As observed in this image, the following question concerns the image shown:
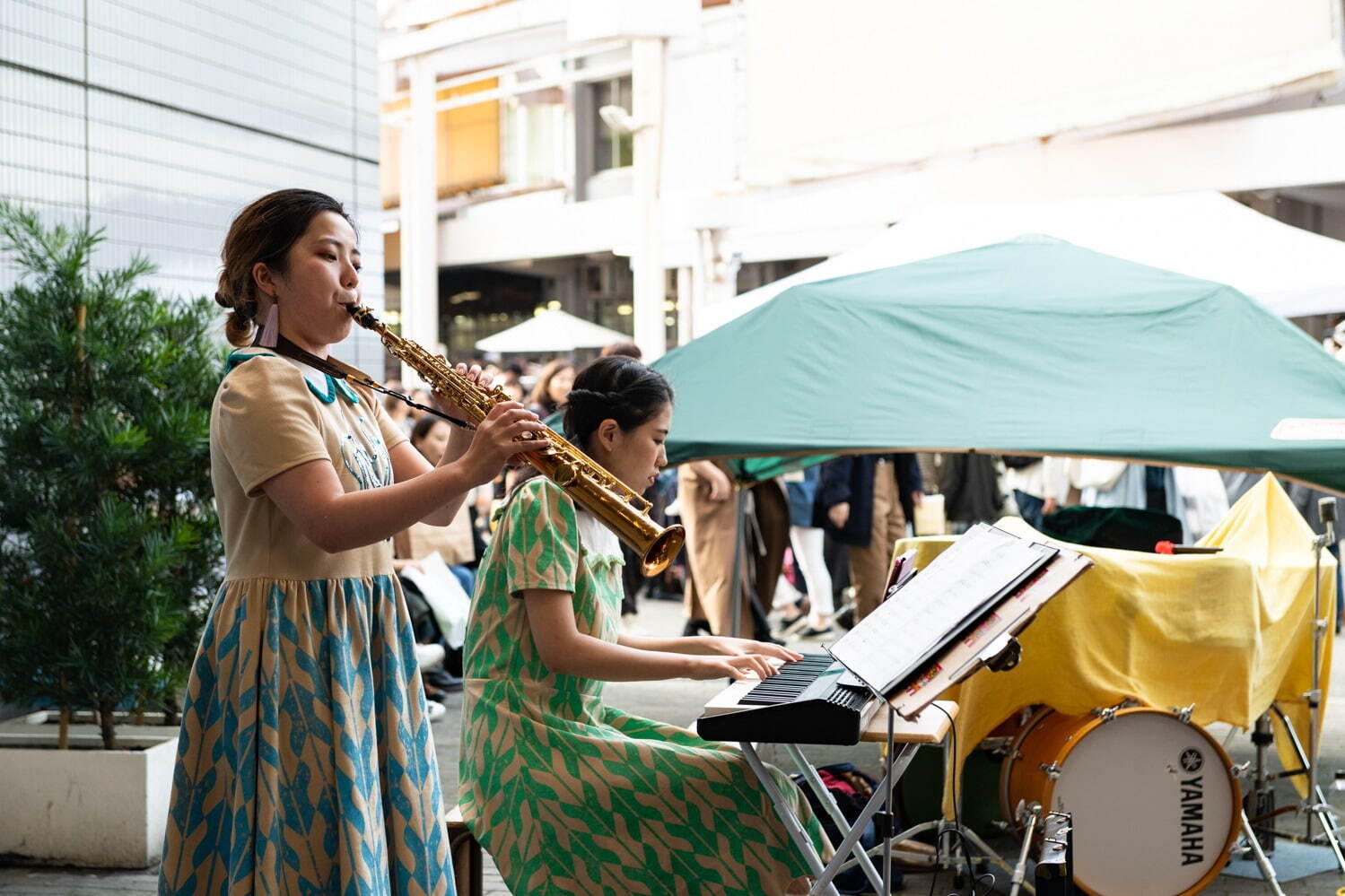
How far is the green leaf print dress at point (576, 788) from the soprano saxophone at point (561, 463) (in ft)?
1.71

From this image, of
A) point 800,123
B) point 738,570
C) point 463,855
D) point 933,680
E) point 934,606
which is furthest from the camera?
point 800,123

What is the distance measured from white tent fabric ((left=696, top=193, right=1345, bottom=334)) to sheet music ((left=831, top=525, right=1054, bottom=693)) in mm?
3627

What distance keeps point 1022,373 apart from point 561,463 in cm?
367

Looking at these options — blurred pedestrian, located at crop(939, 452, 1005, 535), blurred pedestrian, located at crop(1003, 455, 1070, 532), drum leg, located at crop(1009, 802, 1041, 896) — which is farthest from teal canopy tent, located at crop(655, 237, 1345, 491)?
blurred pedestrian, located at crop(939, 452, 1005, 535)

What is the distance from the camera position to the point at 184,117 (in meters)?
6.88

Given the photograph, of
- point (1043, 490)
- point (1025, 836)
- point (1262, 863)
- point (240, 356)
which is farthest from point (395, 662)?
point (1043, 490)

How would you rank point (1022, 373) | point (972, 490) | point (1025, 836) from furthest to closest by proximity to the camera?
1. point (972, 490)
2. point (1022, 373)
3. point (1025, 836)

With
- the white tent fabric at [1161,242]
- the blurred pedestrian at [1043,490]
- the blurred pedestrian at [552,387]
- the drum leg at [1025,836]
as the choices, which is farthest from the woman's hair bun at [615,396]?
the blurred pedestrian at [1043,490]

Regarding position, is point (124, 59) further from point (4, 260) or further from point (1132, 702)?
point (1132, 702)

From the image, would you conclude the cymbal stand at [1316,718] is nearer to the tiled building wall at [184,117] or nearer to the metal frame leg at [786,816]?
the metal frame leg at [786,816]

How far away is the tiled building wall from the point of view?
5934mm

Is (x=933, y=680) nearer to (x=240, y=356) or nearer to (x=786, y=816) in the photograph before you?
(x=786, y=816)

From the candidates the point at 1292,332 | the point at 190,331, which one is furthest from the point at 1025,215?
the point at 190,331

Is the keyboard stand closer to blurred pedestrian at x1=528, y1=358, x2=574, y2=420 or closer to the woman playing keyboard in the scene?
the woman playing keyboard
